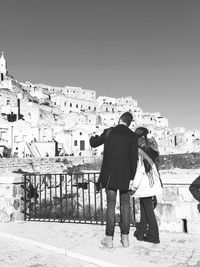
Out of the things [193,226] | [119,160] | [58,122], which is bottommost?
[193,226]

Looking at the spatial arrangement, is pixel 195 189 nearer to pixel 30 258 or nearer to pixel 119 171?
pixel 119 171

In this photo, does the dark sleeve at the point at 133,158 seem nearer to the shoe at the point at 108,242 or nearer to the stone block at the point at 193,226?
the shoe at the point at 108,242

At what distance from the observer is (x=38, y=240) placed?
6117 mm

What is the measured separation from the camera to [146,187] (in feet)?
18.6

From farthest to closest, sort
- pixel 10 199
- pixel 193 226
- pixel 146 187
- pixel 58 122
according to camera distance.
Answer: pixel 58 122
pixel 10 199
pixel 193 226
pixel 146 187

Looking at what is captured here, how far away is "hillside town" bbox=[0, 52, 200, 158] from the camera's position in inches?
2164

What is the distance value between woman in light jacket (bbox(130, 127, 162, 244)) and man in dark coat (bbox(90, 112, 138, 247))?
0.26 meters

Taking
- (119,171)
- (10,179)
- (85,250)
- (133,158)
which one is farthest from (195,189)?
(10,179)

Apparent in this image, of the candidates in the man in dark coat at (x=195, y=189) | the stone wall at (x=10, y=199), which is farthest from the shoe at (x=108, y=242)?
the stone wall at (x=10, y=199)

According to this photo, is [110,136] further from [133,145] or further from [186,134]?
[186,134]

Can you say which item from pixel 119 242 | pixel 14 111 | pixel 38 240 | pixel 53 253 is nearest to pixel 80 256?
pixel 53 253

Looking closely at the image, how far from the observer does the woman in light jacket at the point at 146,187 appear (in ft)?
18.6

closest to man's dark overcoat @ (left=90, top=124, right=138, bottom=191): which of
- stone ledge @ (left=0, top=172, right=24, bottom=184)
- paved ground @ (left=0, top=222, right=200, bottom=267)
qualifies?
paved ground @ (left=0, top=222, right=200, bottom=267)

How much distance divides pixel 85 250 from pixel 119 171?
1.51 metres
